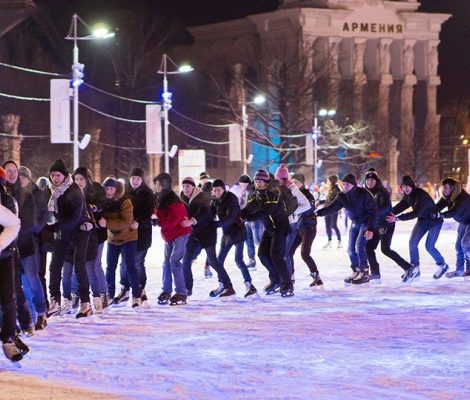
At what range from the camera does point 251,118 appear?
61938 mm

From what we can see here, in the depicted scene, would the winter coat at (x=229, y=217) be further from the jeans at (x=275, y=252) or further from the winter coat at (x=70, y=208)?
the winter coat at (x=70, y=208)

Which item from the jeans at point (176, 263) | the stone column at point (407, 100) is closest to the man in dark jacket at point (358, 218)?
the jeans at point (176, 263)

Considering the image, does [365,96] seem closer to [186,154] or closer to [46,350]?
[186,154]

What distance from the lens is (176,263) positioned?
40.0 feet

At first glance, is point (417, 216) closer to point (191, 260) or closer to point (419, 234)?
point (419, 234)

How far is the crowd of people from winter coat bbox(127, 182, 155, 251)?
0.04 ft


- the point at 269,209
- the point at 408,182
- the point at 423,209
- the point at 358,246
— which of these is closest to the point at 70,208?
the point at 269,209

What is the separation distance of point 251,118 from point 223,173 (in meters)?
6.95

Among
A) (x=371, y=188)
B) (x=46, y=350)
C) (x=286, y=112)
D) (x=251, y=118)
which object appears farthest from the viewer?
(x=251, y=118)

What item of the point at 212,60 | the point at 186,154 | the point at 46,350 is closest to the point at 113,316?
the point at 46,350

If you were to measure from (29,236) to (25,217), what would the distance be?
0.23 metres

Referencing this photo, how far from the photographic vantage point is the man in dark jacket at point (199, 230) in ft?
41.1

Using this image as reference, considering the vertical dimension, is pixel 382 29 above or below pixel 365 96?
above

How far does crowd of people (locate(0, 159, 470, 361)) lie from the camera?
9500 mm
